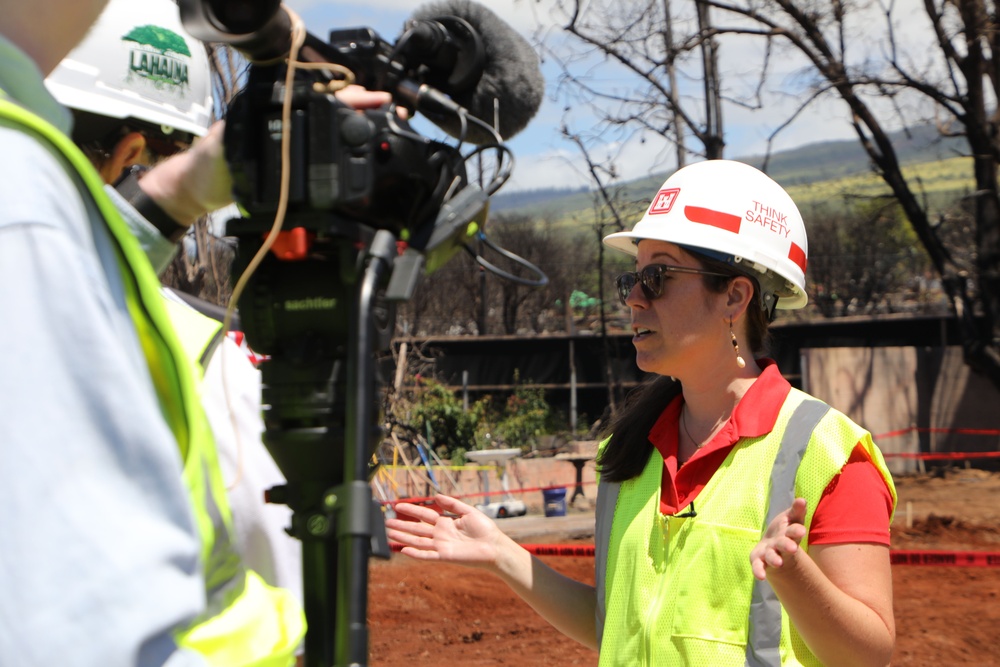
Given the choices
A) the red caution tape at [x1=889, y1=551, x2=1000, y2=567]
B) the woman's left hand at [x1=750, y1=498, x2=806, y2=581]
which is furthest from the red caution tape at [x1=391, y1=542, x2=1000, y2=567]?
the woman's left hand at [x1=750, y1=498, x2=806, y2=581]

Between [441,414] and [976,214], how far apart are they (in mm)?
8497

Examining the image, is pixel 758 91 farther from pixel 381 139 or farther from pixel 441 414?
pixel 381 139

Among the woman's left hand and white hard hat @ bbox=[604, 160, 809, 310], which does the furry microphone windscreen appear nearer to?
the woman's left hand

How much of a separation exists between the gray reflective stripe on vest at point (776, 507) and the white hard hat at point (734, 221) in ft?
1.53

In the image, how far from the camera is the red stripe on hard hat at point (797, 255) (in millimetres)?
2791

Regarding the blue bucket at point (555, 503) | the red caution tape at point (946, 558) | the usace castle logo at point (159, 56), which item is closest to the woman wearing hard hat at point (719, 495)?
the usace castle logo at point (159, 56)

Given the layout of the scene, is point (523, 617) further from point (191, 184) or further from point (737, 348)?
point (191, 184)

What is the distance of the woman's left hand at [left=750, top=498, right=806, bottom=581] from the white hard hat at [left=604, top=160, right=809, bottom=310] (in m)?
0.88

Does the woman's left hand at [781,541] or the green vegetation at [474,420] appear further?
the green vegetation at [474,420]

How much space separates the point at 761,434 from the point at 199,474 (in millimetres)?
1641

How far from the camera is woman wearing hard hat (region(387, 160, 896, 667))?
2256 millimetres

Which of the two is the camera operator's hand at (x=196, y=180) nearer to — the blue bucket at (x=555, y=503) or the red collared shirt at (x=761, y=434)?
the red collared shirt at (x=761, y=434)

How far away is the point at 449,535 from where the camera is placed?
2.62 metres

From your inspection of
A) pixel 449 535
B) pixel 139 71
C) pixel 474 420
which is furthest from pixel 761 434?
pixel 474 420
